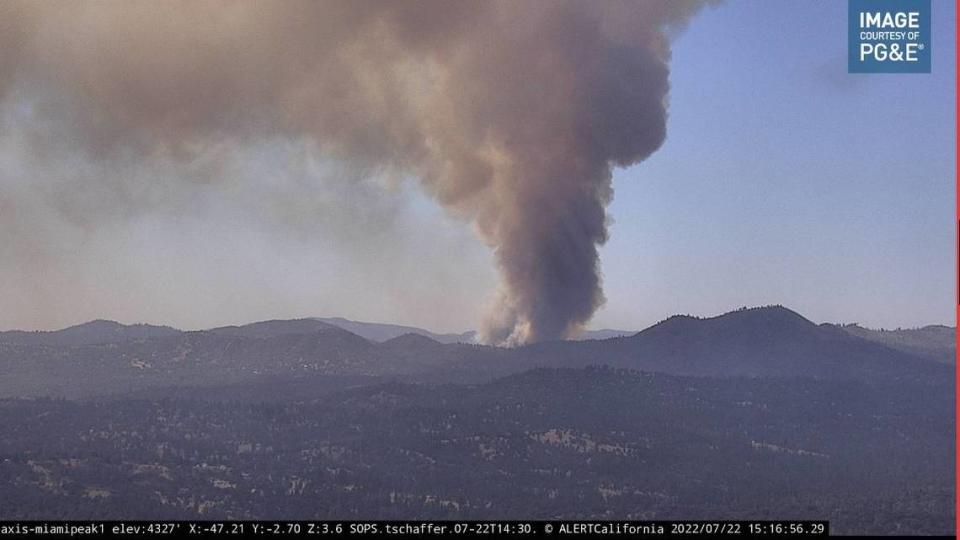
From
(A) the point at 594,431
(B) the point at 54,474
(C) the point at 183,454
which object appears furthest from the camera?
(A) the point at 594,431

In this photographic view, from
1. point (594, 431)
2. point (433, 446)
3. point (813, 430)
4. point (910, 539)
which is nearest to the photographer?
point (910, 539)

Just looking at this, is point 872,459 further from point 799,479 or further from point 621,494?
point 621,494

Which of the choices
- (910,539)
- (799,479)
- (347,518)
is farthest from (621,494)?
(910,539)

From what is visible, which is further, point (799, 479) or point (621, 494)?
point (799, 479)

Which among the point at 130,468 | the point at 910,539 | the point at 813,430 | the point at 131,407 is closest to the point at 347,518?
the point at 130,468

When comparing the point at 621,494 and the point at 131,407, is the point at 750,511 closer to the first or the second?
the point at 621,494

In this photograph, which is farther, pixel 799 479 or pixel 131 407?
pixel 131 407

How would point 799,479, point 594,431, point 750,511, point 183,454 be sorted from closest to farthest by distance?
1. point 750,511
2. point 799,479
3. point 183,454
4. point 594,431

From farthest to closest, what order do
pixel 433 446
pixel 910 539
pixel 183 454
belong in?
pixel 433 446, pixel 183 454, pixel 910 539
